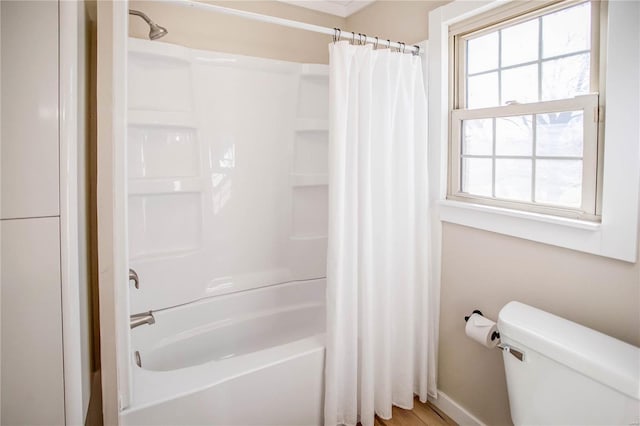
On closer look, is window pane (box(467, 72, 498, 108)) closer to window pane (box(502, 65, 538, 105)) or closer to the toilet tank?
window pane (box(502, 65, 538, 105))

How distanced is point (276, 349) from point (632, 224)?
1447mm

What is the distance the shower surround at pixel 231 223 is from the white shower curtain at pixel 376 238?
20 centimetres

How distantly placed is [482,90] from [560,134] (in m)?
0.48

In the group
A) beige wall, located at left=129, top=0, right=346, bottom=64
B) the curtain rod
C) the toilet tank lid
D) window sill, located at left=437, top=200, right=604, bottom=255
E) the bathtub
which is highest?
beige wall, located at left=129, top=0, right=346, bottom=64

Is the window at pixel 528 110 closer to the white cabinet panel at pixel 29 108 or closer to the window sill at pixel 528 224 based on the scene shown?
the window sill at pixel 528 224

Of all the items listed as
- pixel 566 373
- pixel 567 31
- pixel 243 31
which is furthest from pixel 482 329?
pixel 243 31

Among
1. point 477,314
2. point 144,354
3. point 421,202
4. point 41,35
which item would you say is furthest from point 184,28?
point 477,314

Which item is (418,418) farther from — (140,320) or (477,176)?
(140,320)

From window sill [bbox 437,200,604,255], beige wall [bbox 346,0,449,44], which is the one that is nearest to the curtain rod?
beige wall [bbox 346,0,449,44]

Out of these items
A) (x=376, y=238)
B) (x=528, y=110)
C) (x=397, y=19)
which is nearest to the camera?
(x=528, y=110)

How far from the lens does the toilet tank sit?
41.5 inches

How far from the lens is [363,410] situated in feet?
5.69

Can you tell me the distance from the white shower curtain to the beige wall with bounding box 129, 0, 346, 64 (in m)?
0.97

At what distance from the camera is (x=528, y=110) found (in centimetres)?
156
